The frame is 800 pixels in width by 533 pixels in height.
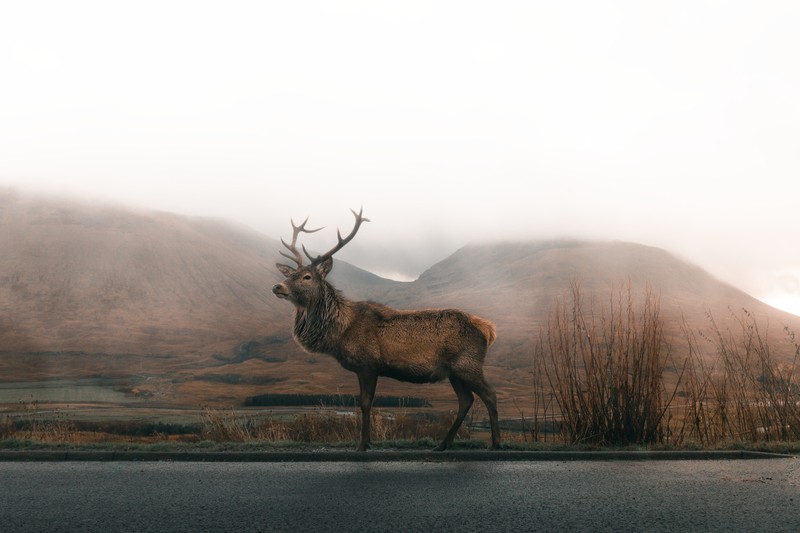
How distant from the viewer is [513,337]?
123 meters

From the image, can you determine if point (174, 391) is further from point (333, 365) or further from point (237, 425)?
point (237, 425)

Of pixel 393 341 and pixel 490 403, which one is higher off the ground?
pixel 393 341

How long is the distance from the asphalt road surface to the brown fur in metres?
1.24

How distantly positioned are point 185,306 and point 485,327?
165 m

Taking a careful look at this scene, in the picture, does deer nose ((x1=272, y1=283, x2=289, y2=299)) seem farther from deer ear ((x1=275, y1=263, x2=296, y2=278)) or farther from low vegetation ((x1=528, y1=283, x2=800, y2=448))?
low vegetation ((x1=528, y1=283, x2=800, y2=448))

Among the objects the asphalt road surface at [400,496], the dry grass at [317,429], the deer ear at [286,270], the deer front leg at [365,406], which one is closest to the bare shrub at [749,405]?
the asphalt road surface at [400,496]

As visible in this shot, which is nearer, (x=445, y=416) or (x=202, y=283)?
(x=445, y=416)

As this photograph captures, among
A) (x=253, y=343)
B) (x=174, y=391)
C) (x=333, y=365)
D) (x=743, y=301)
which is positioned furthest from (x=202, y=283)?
(x=743, y=301)

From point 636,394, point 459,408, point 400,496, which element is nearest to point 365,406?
point 459,408

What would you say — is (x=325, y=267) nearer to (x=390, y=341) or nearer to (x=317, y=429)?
(x=390, y=341)

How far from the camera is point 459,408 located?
35.1ft

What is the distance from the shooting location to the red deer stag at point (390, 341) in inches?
424

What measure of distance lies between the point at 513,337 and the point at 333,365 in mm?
37958

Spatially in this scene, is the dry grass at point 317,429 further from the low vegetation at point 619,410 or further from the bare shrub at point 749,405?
the bare shrub at point 749,405
